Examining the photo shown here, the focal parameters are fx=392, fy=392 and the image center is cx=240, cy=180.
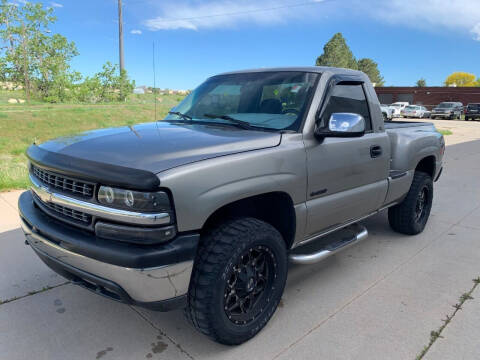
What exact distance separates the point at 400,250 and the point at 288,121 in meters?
2.19

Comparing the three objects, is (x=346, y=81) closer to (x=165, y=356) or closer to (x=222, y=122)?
(x=222, y=122)

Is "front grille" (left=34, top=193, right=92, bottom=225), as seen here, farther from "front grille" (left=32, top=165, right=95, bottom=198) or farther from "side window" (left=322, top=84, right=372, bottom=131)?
"side window" (left=322, top=84, right=372, bottom=131)

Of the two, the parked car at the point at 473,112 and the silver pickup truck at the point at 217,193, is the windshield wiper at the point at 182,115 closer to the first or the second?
the silver pickup truck at the point at 217,193

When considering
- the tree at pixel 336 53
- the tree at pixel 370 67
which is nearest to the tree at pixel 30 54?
the tree at pixel 336 53

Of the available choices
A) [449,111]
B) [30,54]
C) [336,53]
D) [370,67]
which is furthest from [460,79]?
[30,54]

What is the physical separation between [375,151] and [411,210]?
132cm

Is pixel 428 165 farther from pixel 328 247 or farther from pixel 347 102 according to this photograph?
pixel 328 247

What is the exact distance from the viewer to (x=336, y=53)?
65688 millimetres

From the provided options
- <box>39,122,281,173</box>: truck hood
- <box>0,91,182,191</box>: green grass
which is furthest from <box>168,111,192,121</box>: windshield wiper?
<box>0,91,182,191</box>: green grass

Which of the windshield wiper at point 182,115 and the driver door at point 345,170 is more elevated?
the windshield wiper at point 182,115

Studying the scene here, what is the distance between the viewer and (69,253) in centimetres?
221

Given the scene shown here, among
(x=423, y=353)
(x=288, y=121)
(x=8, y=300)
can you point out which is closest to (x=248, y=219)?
(x=288, y=121)

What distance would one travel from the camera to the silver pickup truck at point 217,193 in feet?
6.73

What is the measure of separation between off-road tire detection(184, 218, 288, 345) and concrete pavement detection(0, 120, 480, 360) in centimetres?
19
